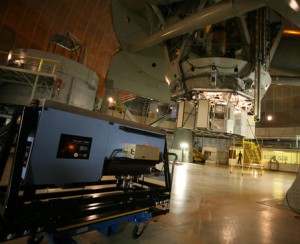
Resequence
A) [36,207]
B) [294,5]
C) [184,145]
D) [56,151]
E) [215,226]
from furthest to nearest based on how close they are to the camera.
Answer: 1. [184,145]
2. [294,5]
3. [215,226]
4. [56,151]
5. [36,207]

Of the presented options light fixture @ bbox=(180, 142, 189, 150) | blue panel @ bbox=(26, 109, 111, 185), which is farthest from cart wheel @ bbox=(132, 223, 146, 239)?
light fixture @ bbox=(180, 142, 189, 150)

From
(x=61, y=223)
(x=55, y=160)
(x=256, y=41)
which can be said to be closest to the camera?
(x=61, y=223)

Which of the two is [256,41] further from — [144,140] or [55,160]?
[55,160]

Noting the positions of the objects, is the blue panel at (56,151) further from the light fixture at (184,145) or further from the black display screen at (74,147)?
the light fixture at (184,145)

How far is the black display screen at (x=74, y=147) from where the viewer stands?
68.5 inches

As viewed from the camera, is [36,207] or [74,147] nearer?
[36,207]

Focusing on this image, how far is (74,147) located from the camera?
1.83 meters

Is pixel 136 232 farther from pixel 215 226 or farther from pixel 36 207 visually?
pixel 215 226

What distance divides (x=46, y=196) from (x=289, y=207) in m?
4.65

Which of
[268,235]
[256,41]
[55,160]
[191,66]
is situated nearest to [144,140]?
[55,160]

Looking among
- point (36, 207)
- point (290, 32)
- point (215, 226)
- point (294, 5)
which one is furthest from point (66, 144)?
point (290, 32)

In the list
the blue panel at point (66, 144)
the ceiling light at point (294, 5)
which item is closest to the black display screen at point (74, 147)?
the blue panel at point (66, 144)

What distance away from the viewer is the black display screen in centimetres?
174

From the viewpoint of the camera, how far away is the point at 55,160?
1.70m
